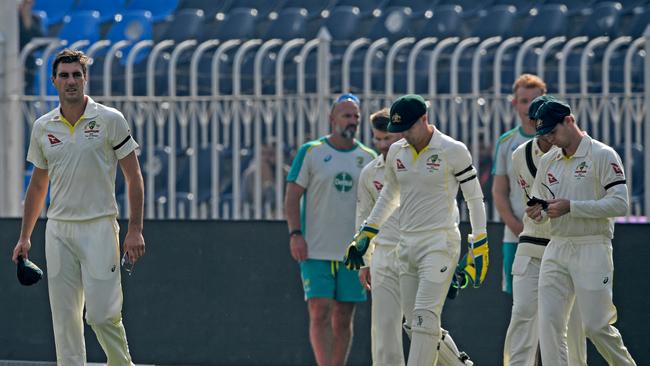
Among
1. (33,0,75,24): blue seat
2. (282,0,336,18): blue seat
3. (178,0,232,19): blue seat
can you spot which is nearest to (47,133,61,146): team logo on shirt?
(282,0,336,18): blue seat

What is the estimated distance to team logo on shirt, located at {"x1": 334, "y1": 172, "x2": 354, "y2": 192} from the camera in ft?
28.8

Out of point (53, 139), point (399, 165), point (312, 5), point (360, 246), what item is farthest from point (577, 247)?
point (312, 5)

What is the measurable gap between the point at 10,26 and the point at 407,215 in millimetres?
4580

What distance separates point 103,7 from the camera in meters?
15.4

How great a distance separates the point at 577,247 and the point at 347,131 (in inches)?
87.5

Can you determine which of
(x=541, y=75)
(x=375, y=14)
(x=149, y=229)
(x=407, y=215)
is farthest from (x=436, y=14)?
(x=407, y=215)

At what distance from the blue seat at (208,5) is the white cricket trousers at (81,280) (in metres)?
7.62

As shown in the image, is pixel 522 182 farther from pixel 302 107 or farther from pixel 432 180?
pixel 302 107

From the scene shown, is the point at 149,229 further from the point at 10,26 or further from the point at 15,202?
the point at 10,26

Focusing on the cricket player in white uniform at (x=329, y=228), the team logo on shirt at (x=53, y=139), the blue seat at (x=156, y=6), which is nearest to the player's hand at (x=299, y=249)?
the cricket player in white uniform at (x=329, y=228)

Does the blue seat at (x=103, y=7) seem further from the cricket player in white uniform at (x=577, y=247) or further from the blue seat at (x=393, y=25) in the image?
the cricket player in white uniform at (x=577, y=247)

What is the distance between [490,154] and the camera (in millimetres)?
9812

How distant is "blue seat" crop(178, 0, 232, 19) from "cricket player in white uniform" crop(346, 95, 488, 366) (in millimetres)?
7417

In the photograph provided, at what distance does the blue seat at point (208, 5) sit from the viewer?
14.6 metres
